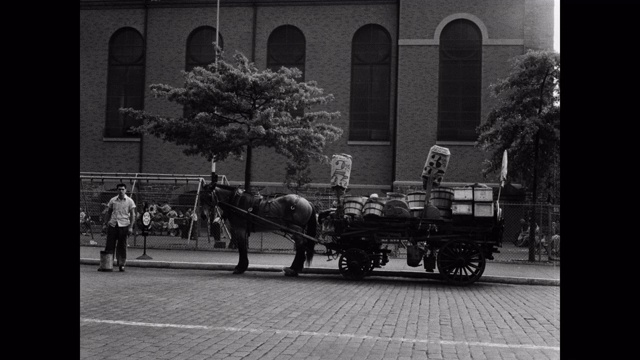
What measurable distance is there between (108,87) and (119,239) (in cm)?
2255

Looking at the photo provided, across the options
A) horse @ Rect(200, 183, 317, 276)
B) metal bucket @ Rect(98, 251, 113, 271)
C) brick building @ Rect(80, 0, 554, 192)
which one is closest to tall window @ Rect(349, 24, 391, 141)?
brick building @ Rect(80, 0, 554, 192)

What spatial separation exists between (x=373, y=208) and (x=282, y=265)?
402 cm

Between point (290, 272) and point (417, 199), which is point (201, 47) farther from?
point (417, 199)

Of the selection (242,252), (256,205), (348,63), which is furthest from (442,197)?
(348,63)

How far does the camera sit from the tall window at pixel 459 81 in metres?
31.8

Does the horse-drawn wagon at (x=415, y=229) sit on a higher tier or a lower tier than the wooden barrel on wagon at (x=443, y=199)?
lower

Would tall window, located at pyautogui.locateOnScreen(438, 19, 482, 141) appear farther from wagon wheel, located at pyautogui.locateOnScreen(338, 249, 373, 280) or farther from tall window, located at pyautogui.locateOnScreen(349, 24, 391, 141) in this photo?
wagon wheel, located at pyautogui.locateOnScreen(338, 249, 373, 280)

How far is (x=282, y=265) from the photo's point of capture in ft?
55.4

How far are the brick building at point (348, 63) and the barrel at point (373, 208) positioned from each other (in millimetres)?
18232

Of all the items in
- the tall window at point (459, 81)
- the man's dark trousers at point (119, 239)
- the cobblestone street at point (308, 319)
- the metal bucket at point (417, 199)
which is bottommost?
the cobblestone street at point (308, 319)

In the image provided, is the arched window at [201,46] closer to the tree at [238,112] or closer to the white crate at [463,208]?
the tree at [238,112]

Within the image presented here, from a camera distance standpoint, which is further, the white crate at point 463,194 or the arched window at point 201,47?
the arched window at point 201,47

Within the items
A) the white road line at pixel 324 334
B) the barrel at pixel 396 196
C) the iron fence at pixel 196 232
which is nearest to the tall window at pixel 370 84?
the iron fence at pixel 196 232
